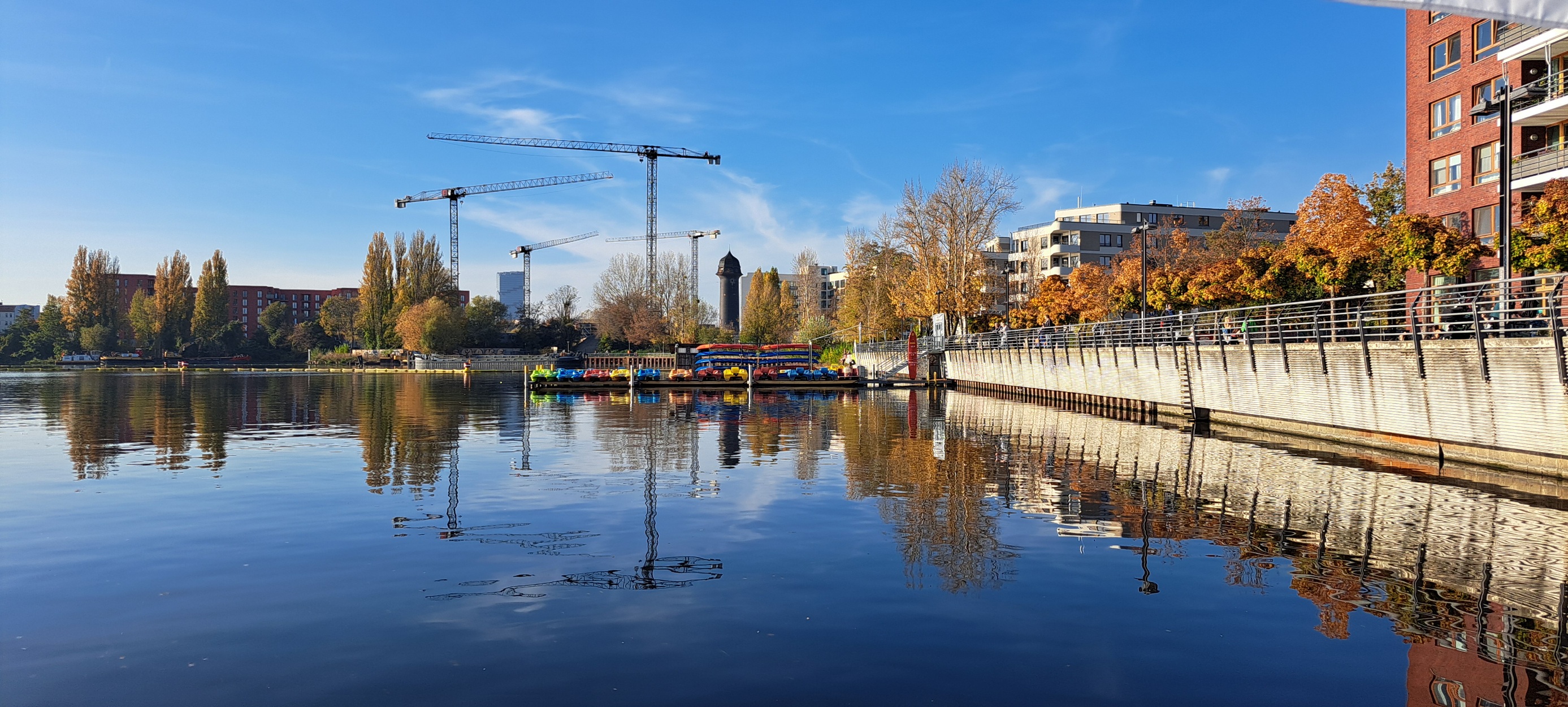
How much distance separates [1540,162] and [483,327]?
351 feet

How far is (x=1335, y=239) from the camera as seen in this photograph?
47.2 meters

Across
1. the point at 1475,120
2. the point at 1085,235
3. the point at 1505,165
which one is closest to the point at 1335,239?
the point at 1475,120

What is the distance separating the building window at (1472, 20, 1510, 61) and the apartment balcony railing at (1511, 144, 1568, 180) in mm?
4413

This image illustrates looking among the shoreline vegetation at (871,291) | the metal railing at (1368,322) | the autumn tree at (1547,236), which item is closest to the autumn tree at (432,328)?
the shoreline vegetation at (871,291)

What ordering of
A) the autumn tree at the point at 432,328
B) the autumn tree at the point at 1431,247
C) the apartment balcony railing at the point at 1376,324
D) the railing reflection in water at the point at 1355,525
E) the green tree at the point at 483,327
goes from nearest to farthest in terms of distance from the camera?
the railing reflection in water at the point at 1355,525 < the apartment balcony railing at the point at 1376,324 < the autumn tree at the point at 1431,247 < the autumn tree at the point at 432,328 < the green tree at the point at 483,327

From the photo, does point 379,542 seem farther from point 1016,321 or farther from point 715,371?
point 1016,321

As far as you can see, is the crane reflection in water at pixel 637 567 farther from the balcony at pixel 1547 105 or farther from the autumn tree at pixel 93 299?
the autumn tree at pixel 93 299

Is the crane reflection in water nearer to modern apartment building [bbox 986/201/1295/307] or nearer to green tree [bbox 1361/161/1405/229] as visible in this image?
green tree [bbox 1361/161/1405/229]

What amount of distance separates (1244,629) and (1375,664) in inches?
45.9

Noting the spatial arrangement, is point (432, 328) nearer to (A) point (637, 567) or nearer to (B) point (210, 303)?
(B) point (210, 303)

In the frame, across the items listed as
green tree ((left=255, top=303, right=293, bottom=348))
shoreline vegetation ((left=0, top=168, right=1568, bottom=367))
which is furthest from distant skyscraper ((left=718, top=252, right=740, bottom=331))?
green tree ((left=255, top=303, right=293, bottom=348))

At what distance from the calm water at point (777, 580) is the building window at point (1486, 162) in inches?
A: 922

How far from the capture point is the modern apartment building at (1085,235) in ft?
368

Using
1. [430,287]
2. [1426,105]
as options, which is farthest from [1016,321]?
[430,287]
